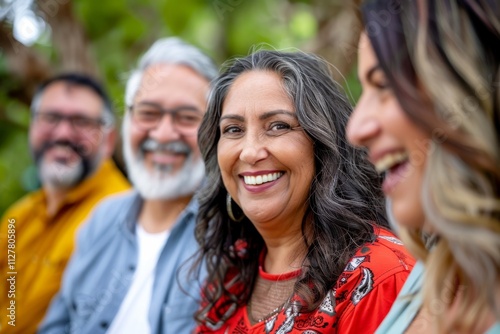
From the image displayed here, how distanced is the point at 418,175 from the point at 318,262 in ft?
2.49

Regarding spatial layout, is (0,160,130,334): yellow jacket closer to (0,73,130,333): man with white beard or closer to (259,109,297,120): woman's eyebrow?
(0,73,130,333): man with white beard

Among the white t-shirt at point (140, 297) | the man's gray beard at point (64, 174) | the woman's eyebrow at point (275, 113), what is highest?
the woman's eyebrow at point (275, 113)

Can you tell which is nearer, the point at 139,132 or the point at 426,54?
the point at 426,54

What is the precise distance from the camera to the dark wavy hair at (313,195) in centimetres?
193

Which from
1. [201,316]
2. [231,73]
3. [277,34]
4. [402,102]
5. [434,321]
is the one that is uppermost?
[277,34]

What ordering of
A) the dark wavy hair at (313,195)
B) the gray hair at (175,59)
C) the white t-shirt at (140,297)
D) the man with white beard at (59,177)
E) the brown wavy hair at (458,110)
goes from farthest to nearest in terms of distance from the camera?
the man with white beard at (59,177) < the gray hair at (175,59) < the white t-shirt at (140,297) < the dark wavy hair at (313,195) < the brown wavy hair at (458,110)

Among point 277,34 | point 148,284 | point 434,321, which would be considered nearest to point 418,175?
point 434,321

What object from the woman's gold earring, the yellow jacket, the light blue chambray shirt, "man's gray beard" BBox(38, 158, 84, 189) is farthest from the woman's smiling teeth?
"man's gray beard" BBox(38, 158, 84, 189)

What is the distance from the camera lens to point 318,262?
1.91m

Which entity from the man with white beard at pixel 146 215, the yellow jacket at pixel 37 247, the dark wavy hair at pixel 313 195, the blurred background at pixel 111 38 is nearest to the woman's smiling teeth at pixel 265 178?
the dark wavy hair at pixel 313 195

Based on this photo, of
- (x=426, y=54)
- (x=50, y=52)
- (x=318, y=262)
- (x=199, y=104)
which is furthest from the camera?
(x=50, y=52)

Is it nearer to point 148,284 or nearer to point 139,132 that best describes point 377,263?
point 148,284

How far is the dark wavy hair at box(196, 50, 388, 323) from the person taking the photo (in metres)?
1.93

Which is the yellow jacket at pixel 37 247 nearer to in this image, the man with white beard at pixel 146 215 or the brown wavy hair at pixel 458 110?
the man with white beard at pixel 146 215
